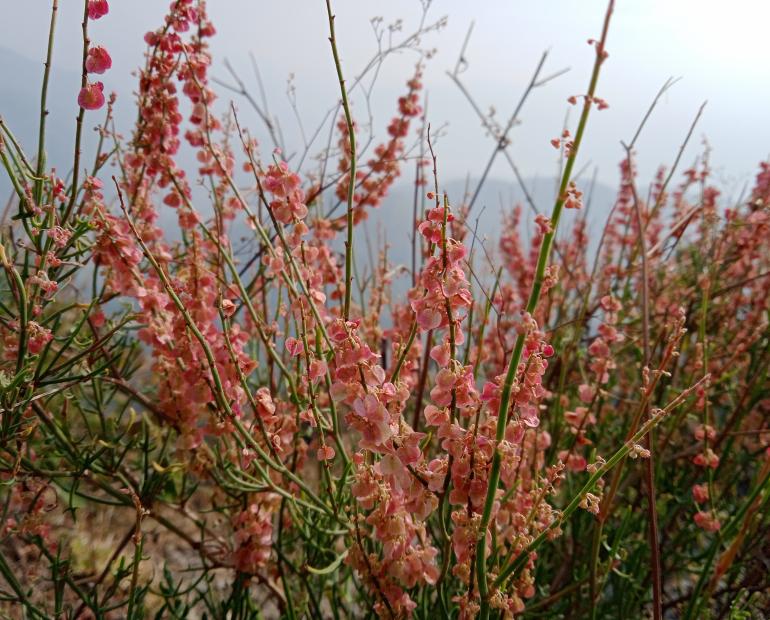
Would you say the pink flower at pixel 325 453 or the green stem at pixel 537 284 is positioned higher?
the green stem at pixel 537 284

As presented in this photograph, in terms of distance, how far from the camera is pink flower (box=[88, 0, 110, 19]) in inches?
34.2

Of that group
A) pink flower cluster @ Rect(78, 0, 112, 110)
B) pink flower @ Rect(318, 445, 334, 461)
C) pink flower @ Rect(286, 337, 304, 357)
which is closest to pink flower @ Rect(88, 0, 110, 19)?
pink flower cluster @ Rect(78, 0, 112, 110)

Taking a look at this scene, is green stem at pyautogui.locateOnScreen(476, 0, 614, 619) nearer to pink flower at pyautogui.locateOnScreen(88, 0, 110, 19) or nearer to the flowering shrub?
the flowering shrub

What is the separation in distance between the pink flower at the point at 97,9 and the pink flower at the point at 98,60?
0.04m

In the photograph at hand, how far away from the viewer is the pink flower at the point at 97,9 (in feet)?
2.85

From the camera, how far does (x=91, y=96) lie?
0.87 m

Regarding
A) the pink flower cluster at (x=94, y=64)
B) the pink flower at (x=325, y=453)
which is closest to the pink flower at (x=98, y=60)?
the pink flower cluster at (x=94, y=64)

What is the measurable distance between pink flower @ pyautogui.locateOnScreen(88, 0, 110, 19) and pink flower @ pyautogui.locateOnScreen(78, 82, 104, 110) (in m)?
0.10

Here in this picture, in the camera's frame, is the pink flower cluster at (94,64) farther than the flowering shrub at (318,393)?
Yes

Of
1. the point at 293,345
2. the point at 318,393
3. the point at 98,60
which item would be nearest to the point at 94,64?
the point at 98,60

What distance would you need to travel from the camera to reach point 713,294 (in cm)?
179

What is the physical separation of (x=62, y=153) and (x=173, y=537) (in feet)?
5.97

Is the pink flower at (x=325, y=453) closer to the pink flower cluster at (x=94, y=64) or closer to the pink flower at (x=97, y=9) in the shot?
the pink flower cluster at (x=94, y=64)

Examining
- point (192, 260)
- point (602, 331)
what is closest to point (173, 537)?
point (192, 260)
